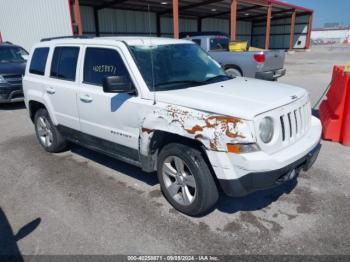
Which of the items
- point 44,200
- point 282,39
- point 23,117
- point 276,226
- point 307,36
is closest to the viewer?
point 276,226

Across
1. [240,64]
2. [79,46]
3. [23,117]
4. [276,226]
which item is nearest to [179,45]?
[79,46]

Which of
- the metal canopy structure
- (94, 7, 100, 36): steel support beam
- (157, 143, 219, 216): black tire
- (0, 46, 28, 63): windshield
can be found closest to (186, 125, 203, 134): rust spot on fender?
(157, 143, 219, 216): black tire

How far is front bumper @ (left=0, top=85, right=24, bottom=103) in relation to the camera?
8.79m

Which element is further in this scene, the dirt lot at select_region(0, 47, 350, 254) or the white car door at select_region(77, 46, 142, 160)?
the white car door at select_region(77, 46, 142, 160)

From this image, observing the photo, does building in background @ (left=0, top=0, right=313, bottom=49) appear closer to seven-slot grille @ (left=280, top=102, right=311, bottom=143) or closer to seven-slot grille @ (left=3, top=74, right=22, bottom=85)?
seven-slot grille @ (left=280, top=102, right=311, bottom=143)

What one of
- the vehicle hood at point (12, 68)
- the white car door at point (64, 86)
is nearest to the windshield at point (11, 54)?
the vehicle hood at point (12, 68)

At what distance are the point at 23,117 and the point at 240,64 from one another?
23.1ft

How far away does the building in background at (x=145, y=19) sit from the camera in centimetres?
1438

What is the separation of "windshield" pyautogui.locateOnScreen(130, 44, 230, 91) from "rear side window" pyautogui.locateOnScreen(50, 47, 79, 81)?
3.70 ft

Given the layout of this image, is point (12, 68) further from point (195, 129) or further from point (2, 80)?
point (195, 129)

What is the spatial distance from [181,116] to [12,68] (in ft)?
26.7

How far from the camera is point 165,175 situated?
3.49 metres

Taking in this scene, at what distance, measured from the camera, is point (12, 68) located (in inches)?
361

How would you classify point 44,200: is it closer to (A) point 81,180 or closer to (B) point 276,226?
(A) point 81,180
